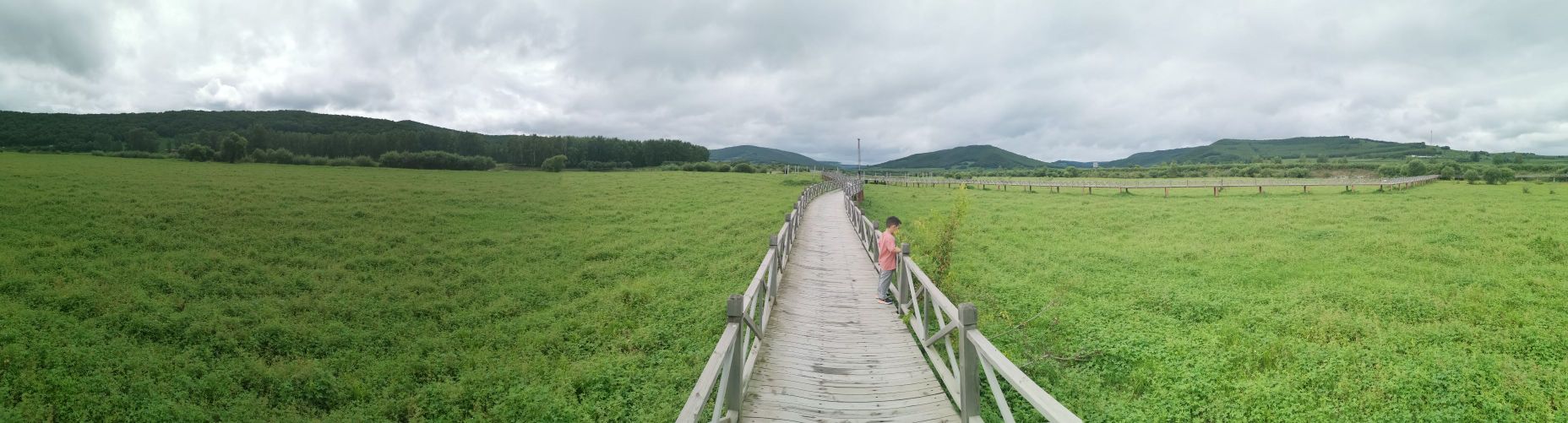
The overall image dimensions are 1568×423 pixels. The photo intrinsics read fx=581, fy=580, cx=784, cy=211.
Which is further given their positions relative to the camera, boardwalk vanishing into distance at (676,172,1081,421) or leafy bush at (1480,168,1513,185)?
leafy bush at (1480,168,1513,185)

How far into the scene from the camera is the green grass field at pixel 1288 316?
6.93m

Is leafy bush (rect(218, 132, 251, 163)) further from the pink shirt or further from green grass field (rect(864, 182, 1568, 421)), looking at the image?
the pink shirt

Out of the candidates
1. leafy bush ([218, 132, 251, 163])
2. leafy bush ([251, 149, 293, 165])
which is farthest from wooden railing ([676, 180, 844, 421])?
leafy bush ([251, 149, 293, 165])

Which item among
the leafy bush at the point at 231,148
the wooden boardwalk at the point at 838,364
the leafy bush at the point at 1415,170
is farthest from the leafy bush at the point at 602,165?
the leafy bush at the point at 1415,170

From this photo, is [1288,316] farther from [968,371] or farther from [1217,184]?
[1217,184]

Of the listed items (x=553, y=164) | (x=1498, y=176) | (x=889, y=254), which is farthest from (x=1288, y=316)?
(x=553, y=164)

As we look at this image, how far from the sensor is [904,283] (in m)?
9.59

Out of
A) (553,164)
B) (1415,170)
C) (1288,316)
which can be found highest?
(553,164)

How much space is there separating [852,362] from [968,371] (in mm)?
1955

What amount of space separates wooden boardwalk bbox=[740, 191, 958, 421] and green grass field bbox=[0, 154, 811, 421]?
1.41 meters

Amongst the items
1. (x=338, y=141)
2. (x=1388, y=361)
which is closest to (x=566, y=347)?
(x=1388, y=361)

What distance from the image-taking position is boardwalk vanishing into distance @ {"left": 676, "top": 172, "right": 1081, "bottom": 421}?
5.29 meters

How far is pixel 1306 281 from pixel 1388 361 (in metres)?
5.22

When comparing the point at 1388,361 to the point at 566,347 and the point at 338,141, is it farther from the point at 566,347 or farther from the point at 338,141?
the point at 338,141
